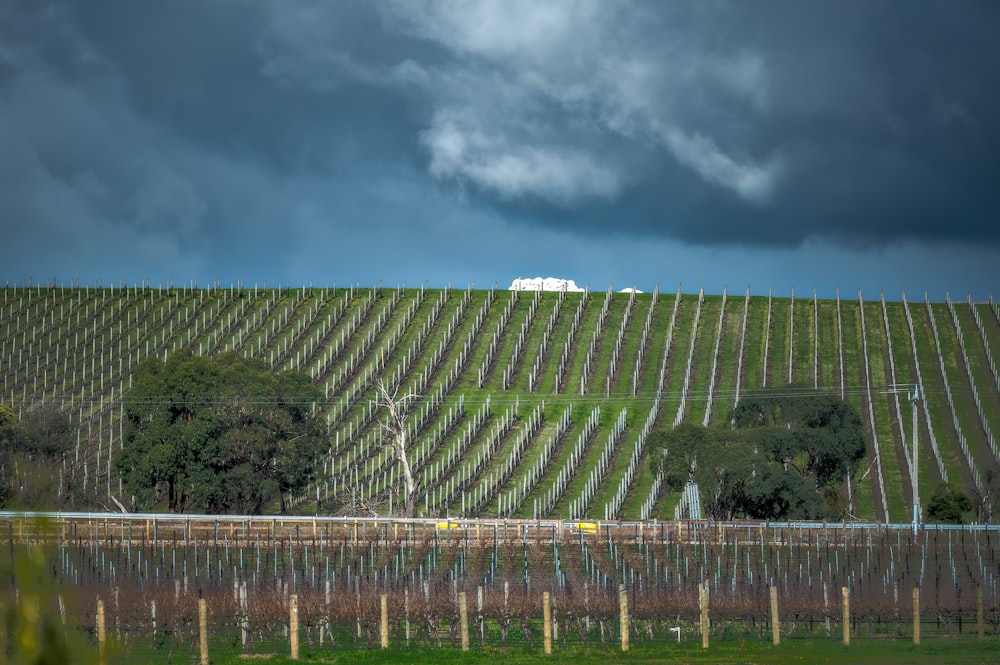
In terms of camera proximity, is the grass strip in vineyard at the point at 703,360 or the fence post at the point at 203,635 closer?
the fence post at the point at 203,635

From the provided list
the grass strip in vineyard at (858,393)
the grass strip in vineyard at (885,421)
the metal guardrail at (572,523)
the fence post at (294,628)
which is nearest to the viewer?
the fence post at (294,628)

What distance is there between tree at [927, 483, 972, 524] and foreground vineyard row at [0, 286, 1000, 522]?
3.87m

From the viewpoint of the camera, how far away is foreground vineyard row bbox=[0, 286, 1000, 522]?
7612 centimetres

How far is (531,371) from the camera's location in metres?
93.0

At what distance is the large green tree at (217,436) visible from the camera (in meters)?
63.6

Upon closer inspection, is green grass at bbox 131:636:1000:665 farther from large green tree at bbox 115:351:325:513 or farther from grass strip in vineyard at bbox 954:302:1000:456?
grass strip in vineyard at bbox 954:302:1000:456

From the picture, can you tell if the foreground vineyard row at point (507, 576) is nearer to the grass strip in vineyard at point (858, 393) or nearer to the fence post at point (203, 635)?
the fence post at point (203, 635)

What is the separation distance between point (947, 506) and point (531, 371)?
3554cm

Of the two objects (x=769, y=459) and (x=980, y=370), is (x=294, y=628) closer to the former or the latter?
(x=769, y=459)

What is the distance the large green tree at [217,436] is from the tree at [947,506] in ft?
118

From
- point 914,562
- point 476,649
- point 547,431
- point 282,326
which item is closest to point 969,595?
point 914,562

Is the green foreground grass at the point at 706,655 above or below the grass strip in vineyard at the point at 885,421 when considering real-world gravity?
below

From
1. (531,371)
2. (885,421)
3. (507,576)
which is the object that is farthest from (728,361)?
(507,576)

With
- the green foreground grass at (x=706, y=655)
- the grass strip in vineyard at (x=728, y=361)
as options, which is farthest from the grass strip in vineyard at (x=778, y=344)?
the green foreground grass at (x=706, y=655)
